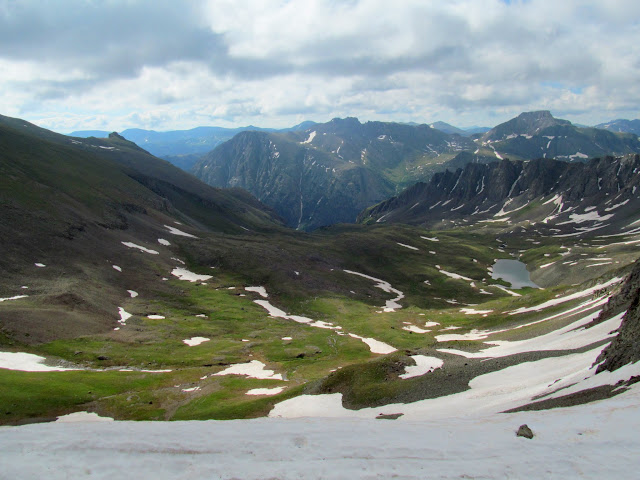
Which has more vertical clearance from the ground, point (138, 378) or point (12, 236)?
point (12, 236)

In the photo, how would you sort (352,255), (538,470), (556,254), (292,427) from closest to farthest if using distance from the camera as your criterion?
(538,470)
(292,427)
(352,255)
(556,254)

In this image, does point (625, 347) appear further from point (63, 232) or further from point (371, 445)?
point (63, 232)

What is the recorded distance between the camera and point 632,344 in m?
27.7

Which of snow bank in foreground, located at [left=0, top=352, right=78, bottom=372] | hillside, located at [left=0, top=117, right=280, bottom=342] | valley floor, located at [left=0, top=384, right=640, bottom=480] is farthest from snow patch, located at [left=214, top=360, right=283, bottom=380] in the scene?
valley floor, located at [left=0, top=384, right=640, bottom=480]

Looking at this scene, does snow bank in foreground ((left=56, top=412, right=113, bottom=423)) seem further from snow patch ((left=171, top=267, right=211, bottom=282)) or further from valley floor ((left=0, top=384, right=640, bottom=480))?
snow patch ((left=171, top=267, right=211, bottom=282))

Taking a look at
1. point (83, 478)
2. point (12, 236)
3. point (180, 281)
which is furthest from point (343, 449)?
point (12, 236)

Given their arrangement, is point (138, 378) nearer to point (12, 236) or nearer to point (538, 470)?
point (538, 470)

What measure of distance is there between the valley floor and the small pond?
15171cm

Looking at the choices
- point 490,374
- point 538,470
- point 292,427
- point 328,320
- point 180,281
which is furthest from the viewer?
point 180,281

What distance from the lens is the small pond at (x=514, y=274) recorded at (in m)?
164

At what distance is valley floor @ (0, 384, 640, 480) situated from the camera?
1742cm

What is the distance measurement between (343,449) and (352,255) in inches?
6062

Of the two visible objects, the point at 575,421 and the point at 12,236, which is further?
the point at 12,236

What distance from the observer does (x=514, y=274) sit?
18075cm
